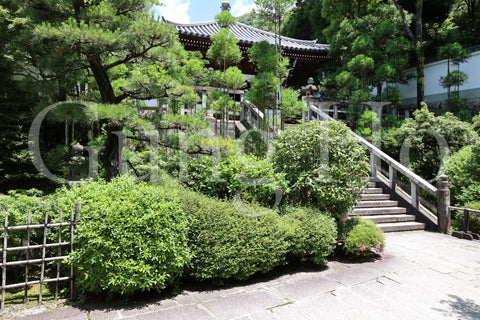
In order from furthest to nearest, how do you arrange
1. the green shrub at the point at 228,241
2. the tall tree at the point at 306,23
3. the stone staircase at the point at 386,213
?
the tall tree at the point at 306,23 → the stone staircase at the point at 386,213 → the green shrub at the point at 228,241

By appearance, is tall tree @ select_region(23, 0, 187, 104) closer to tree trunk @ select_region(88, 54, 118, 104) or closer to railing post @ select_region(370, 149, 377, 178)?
tree trunk @ select_region(88, 54, 118, 104)

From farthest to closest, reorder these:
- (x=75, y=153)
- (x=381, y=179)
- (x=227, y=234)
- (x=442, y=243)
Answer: (x=381, y=179) < (x=442, y=243) < (x=75, y=153) < (x=227, y=234)

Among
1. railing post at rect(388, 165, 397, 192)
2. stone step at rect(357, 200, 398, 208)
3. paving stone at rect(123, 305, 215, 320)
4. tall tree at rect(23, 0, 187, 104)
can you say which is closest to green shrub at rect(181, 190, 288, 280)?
paving stone at rect(123, 305, 215, 320)

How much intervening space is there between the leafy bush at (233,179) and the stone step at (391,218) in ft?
11.0

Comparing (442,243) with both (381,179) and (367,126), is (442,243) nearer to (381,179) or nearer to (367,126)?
(381,179)

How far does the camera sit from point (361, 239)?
192 inches

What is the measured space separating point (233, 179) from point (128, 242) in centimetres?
209

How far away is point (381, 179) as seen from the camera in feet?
28.7

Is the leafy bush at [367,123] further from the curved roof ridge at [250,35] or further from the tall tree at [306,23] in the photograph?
the tall tree at [306,23]

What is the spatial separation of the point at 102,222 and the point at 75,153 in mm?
2493

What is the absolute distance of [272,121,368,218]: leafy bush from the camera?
5055mm

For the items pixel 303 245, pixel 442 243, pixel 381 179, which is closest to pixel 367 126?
pixel 381 179

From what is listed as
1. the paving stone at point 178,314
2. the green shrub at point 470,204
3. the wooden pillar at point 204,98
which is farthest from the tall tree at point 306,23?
the paving stone at point 178,314

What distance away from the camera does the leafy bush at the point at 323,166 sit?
5055 millimetres
